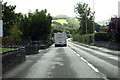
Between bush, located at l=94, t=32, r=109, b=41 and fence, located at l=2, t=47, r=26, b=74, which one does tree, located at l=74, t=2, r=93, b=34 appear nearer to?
bush, located at l=94, t=32, r=109, b=41

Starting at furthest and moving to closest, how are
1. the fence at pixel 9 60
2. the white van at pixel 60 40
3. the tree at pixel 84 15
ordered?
the tree at pixel 84 15 → the white van at pixel 60 40 → the fence at pixel 9 60

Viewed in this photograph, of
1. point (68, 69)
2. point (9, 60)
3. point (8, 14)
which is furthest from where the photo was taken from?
point (8, 14)

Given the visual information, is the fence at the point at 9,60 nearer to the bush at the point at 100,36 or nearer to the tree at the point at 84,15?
the bush at the point at 100,36

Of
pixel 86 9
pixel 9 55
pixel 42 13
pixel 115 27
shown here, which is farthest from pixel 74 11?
Answer: pixel 9 55

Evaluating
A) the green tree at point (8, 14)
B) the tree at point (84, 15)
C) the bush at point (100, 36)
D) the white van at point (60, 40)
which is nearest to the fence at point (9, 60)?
→ the green tree at point (8, 14)

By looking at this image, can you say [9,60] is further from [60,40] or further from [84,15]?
[84,15]

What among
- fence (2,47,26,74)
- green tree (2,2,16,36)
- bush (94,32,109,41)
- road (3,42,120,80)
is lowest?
road (3,42,120,80)

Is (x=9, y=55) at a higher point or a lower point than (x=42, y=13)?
lower

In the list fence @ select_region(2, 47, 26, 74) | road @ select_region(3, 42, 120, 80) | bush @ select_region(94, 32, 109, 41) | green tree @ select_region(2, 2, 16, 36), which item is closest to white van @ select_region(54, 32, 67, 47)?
bush @ select_region(94, 32, 109, 41)

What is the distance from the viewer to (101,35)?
198 ft

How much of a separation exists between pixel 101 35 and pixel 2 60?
46137 mm

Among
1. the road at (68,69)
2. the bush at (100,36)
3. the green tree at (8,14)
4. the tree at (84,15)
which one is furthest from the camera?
the tree at (84,15)

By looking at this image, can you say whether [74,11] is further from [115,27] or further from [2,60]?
[2,60]

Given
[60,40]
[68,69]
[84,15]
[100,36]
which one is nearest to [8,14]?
[68,69]
